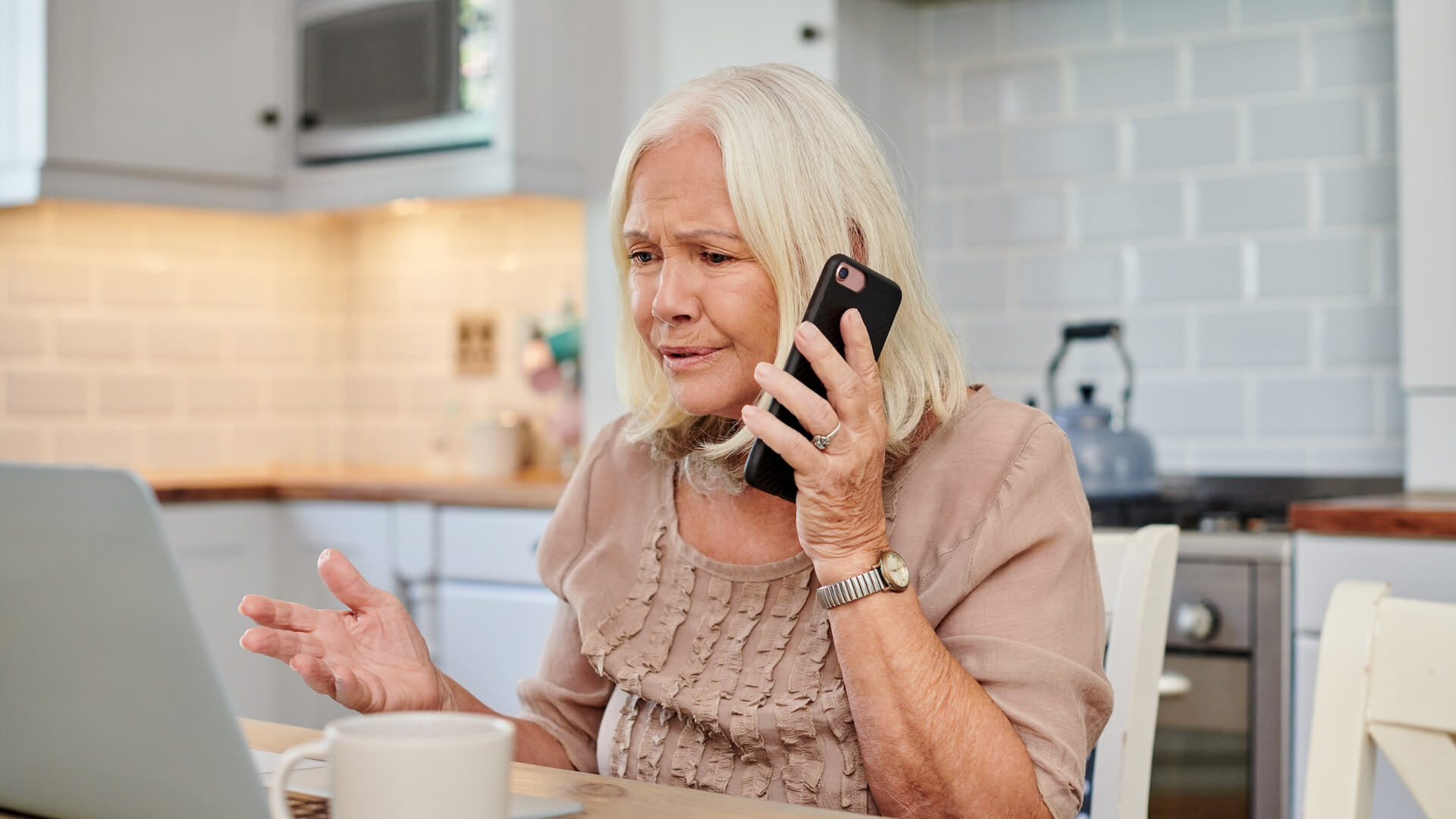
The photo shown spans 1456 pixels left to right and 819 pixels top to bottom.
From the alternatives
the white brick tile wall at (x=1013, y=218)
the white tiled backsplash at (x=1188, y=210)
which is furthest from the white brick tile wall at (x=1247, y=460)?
the white brick tile wall at (x=1013, y=218)

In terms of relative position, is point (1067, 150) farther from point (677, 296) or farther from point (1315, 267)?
point (677, 296)

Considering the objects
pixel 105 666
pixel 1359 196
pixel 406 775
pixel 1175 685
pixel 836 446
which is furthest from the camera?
pixel 1359 196

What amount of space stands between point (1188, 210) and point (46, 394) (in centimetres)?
236

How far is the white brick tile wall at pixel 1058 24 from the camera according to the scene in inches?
109

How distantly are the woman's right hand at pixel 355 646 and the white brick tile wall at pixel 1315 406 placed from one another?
6.19 feet

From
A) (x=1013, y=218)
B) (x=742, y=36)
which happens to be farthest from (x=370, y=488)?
(x=1013, y=218)

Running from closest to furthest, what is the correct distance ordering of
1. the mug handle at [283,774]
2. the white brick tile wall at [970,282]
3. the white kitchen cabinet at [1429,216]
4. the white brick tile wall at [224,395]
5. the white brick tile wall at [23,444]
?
the mug handle at [283,774], the white kitchen cabinet at [1429,216], the white brick tile wall at [970,282], the white brick tile wall at [23,444], the white brick tile wall at [224,395]

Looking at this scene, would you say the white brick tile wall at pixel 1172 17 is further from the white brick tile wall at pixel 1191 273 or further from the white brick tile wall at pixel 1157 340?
the white brick tile wall at pixel 1157 340

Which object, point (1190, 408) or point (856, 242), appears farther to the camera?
point (1190, 408)

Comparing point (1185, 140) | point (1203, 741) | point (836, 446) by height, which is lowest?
point (1203, 741)

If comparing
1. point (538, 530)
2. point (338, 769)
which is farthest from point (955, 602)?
point (538, 530)

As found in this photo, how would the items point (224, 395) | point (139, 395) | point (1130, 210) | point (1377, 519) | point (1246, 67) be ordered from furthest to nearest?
point (224, 395)
point (139, 395)
point (1130, 210)
point (1246, 67)
point (1377, 519)

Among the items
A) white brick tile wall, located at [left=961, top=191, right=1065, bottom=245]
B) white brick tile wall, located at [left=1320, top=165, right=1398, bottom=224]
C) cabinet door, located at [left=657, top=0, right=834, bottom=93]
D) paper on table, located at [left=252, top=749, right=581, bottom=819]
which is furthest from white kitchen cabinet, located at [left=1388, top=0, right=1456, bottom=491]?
paper on table, located at [left=252, top=749, right=581, bottom=819]

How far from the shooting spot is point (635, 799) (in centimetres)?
84
